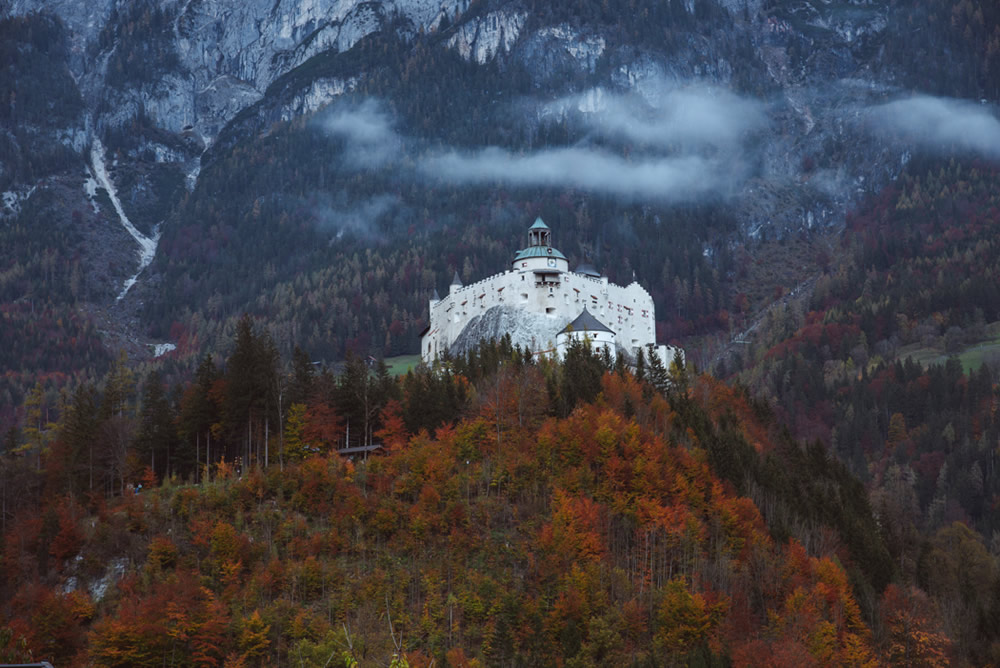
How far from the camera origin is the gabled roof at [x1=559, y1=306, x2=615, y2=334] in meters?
122

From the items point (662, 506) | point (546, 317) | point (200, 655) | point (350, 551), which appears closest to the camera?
point (200, 655)

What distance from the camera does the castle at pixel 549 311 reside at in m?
124

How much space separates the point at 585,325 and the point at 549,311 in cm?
785

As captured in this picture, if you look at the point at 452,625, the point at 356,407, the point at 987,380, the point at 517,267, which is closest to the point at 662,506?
the point at 452,625

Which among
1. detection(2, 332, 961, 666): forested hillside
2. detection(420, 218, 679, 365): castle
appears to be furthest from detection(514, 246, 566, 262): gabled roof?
detection(2, 332, 961, 666): forested hillside

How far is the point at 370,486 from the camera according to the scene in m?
84.4

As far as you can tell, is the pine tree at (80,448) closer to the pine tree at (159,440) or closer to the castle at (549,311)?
the pine tree at (159,440)

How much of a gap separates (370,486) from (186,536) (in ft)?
43.1

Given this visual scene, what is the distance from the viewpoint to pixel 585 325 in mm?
122375

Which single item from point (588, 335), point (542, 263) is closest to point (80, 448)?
point (588, 335)

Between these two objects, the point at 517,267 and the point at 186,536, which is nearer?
the point at 186,536

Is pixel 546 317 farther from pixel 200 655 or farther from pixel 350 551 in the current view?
pixel 200 655

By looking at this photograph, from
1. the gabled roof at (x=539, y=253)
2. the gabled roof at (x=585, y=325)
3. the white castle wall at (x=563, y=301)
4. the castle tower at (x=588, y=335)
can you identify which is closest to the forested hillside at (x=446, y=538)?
the castle tower at (x=588, y=335)

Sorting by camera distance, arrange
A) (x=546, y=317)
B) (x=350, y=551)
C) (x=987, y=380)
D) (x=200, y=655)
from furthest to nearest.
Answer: (x=987, y=380) < (x=546, y=317) < (x=350, y=551) < (x=200, y=655)
